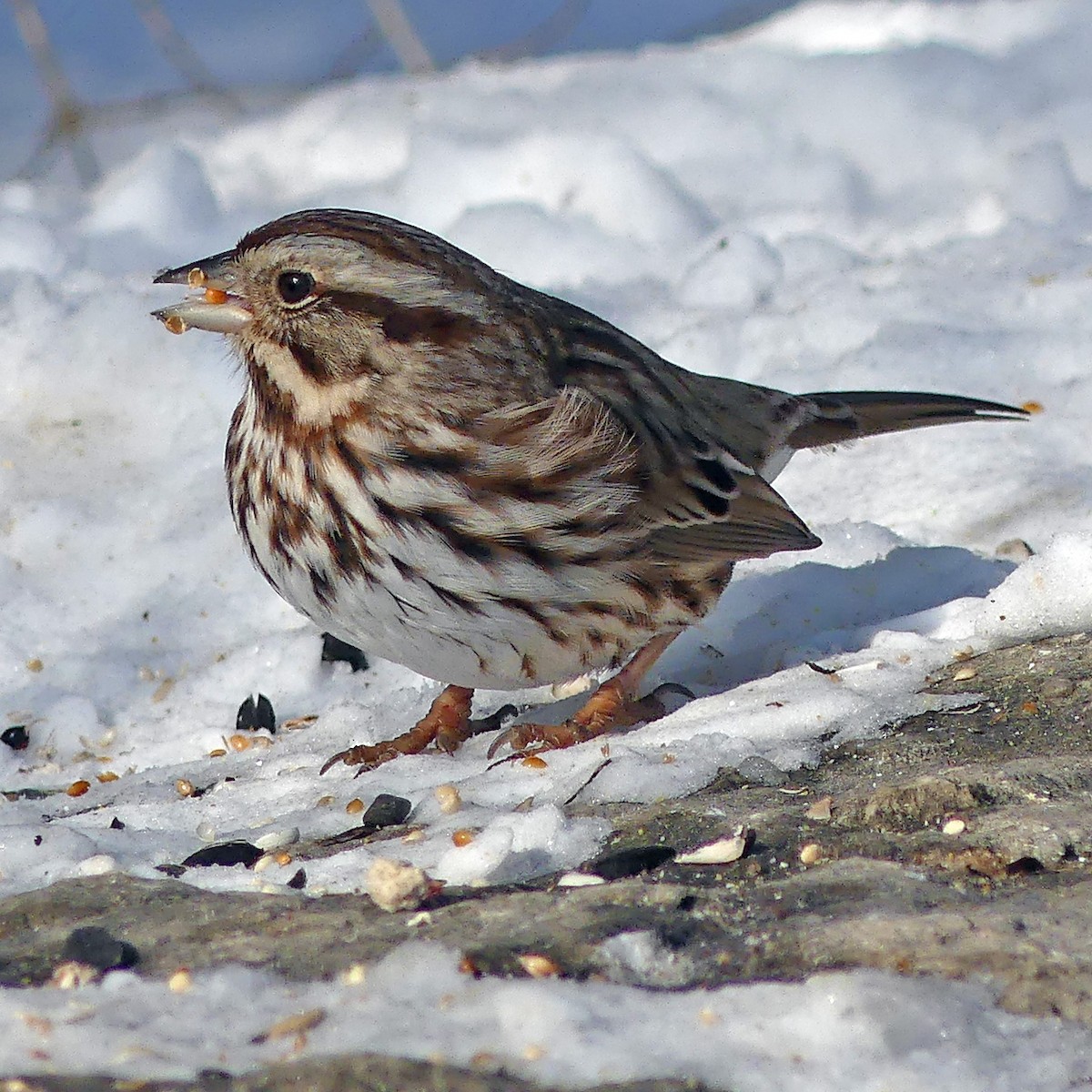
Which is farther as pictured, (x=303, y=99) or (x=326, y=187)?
(x=303, y=99)

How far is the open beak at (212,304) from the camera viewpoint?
13.0 feet

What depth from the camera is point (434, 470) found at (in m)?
3.89

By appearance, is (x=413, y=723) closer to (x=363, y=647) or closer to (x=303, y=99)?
(x=363, y=647)

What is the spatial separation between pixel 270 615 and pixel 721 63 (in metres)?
4.50

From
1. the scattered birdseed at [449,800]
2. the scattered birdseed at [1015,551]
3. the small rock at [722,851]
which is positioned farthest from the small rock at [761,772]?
the scattered birdseed at [1015,551]

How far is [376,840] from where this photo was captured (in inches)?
134

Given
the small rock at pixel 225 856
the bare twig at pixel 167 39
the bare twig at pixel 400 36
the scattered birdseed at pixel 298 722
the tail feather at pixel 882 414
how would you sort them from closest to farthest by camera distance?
1. the small rock at pixel 225 856
2. the scattered birdseed at pixel 298 722
3. the tail feather at pixel 882 414
4. the bare twig at pixel 167 39
5. the bare twig at pixel 400 36

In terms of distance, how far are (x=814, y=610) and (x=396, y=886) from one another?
7.50ft

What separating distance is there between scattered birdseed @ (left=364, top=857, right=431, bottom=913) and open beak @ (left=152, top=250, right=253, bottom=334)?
5.23 feet

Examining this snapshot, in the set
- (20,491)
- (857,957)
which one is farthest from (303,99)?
(857,957)

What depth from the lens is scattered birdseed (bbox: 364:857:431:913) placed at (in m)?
2.82

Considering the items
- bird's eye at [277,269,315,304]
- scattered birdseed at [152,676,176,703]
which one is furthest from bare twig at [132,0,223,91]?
bird's eye at [277,269,315,304]

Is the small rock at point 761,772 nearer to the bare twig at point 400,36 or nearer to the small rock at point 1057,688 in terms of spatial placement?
the small rock at point 1057,688

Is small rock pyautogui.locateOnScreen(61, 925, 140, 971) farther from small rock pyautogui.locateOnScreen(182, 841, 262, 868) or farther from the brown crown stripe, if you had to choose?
the brown crown stripe
